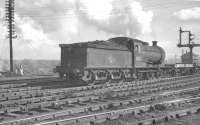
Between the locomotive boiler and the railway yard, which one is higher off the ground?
the locomotive boiler

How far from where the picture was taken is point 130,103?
38.0ft

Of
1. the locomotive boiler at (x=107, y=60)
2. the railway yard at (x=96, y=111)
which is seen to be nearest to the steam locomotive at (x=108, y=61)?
the locomotive boiler at (x=107, y=60)

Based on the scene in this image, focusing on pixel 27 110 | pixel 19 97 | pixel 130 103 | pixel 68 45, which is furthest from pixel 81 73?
pixel 27 110

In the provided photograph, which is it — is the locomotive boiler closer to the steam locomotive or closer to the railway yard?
the steam locomotive

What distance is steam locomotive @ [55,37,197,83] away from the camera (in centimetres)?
1823

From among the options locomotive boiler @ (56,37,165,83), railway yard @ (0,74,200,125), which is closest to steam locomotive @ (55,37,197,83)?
locomotive boiler @ (56,37,165,83)

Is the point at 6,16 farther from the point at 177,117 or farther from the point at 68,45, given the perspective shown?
the point at 177,117

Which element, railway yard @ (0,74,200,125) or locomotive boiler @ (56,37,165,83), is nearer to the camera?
railway yard @ (0,74,200,125)

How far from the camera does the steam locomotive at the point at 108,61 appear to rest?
18.2m

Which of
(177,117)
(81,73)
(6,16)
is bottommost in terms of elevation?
(177,117)

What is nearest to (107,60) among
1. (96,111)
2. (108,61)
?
(108,61)

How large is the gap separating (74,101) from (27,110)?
2339mm

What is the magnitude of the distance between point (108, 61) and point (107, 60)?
0.45 feet

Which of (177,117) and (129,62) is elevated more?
(129,62)
